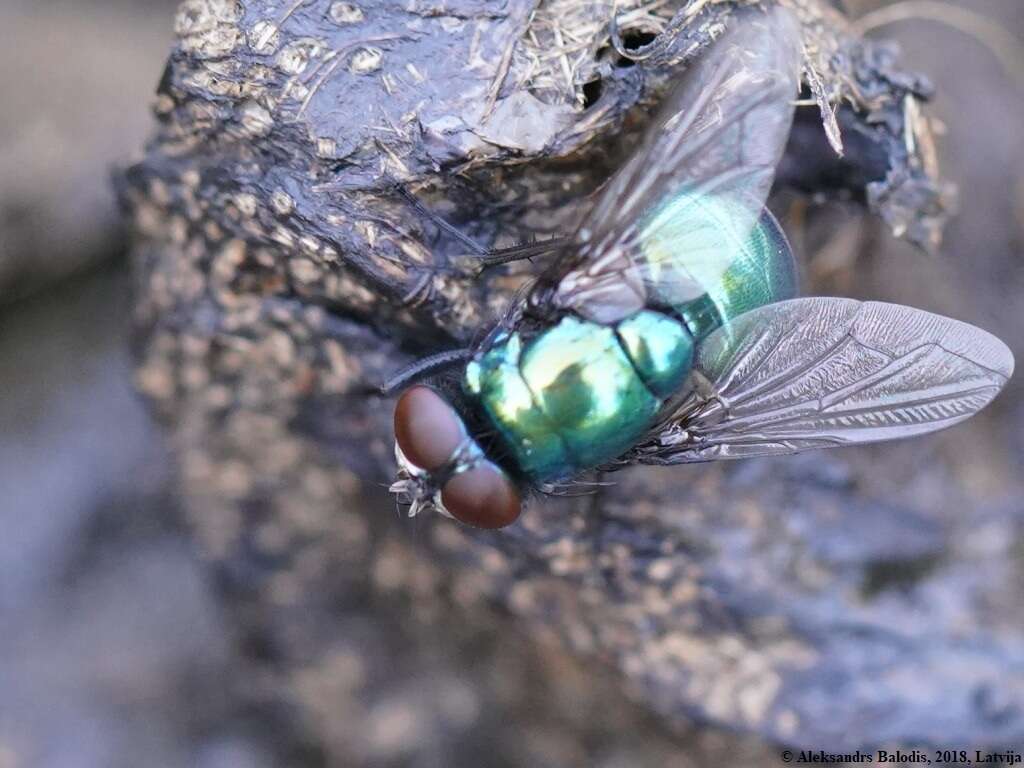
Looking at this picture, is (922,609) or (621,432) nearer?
(621,432)

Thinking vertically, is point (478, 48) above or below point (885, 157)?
above

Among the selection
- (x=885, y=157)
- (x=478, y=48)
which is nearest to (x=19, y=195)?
(x=478, y=48)

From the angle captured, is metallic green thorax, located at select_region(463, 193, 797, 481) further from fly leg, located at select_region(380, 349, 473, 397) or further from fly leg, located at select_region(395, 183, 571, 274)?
fly leg, located at select_region(395, 183, 571, 274)

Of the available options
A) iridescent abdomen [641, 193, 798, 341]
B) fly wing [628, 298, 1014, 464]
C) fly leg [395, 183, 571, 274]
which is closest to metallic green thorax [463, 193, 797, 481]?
iridescent abdomen [641, 193, 798, 341]

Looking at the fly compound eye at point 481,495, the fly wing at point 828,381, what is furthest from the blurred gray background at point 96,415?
the fly compound eye at point 481,495

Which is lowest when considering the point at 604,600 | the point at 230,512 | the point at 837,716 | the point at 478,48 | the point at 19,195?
the point at 837,716

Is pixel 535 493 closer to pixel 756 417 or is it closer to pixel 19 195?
pixel 756 417
